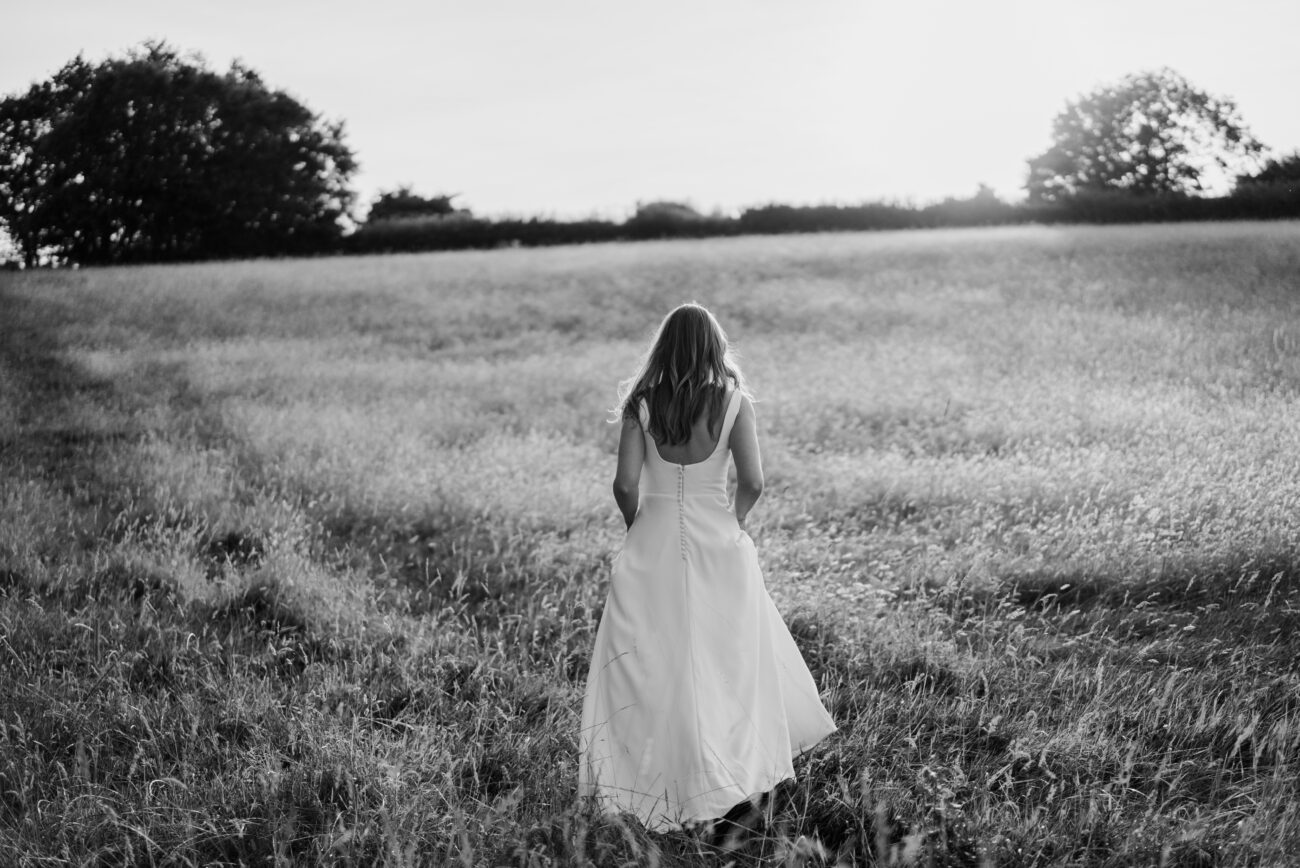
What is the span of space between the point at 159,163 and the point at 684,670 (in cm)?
1408

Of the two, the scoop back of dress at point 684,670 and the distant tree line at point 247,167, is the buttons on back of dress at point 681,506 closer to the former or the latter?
the scoop back of dress at point 684,670

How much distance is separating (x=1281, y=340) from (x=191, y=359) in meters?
13.8

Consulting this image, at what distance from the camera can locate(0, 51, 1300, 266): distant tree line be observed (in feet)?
35.2

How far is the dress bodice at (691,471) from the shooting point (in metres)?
3.19

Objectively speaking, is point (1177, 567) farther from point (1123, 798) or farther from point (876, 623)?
point (1123, 798)

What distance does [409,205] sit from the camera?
26141 mm

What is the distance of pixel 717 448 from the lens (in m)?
3.19

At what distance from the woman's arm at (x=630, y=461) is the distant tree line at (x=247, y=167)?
10361 mm

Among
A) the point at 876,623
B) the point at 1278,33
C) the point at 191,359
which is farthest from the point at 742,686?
the point at 191,359

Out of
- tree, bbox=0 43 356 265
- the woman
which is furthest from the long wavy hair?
tree, bbox=0 43 356 265

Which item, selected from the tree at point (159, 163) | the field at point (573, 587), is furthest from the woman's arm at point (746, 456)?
the tree at point (159, 163)

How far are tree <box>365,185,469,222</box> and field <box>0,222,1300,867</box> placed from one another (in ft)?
43.9

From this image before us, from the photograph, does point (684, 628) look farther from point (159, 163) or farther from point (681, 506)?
point (159, 163)

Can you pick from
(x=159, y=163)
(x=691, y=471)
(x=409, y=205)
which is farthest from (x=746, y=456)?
(x=409, y=205)
